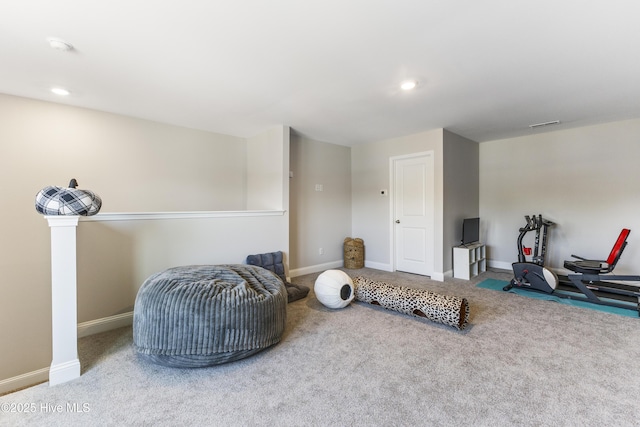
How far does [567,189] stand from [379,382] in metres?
4.74

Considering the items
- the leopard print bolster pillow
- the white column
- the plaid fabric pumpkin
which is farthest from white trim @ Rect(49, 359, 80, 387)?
the leopard print bolster pillow

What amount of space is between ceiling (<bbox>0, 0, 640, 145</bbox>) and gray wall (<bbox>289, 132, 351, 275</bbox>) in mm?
1249

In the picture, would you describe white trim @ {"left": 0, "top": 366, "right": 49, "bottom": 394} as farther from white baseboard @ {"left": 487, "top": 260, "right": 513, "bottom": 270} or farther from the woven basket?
white baseboard @ {"left": 487, "top": 260, "right": 513, "bottom": 270}

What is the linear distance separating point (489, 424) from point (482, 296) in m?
2.44

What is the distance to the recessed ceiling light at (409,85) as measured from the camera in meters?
2.75

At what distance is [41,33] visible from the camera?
196cm

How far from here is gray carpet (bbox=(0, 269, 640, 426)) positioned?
1612 mm

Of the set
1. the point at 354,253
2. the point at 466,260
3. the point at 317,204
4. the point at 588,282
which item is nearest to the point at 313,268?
the point at 354,253

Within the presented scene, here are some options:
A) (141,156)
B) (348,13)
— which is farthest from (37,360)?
(348,13)

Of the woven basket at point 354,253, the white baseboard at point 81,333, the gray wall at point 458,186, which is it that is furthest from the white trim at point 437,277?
the white baseboard at point 81,333

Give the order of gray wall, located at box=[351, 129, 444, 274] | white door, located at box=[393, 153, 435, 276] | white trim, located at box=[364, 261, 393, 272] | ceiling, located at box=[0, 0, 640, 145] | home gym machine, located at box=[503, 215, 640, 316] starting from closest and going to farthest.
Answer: ceiling, located at box=[0, 0, 640, 145] < home gym machine, located at box=[503, 215, 640, 316] < white door, located at box=[393, 153, 435, 276] < gray wall, located at box=[351, 129, 444, 274] < white trim, located at box=[364, 261, 393, 272]

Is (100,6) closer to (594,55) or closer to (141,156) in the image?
(141,156)

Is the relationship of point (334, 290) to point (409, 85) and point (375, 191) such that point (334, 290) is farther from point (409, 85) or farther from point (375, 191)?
point (375, 191)

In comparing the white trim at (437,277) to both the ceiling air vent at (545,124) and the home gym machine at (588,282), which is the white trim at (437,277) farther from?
the ceiling air vent at (545,124)
